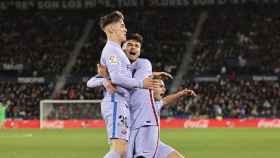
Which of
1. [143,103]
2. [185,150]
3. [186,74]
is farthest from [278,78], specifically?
[143,103]

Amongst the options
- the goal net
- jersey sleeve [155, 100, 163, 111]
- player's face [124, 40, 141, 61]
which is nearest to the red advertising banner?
the goal net

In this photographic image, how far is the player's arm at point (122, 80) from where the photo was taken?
671cm

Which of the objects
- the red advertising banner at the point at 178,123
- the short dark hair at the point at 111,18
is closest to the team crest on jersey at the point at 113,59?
the short dark hair at the point at 111,18

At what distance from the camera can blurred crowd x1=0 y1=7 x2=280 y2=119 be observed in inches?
1344

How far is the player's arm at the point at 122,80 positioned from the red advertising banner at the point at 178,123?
2400cm

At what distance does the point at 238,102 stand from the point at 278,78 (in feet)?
10.8

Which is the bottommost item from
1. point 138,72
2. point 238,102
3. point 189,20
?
point 238,102

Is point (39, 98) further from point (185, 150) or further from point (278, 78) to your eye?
point (185, 150)

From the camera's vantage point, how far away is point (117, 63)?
678 centimetres

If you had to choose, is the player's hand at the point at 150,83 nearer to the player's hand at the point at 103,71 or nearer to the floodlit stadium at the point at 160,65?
the player's hand at the point at 103,71

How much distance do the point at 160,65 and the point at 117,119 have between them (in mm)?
31393

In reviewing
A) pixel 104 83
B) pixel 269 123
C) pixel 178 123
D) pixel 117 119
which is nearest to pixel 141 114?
pixel 117 119

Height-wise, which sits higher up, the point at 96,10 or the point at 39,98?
the point at 96,10

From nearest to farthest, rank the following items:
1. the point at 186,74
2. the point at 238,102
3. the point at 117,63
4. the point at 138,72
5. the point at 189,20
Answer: the point at 117,63, the point at 138,72, the point at 238,102, the point at 186,74, the point at 189,20
